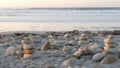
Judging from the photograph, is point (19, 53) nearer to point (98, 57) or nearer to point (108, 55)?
point (98, 57)

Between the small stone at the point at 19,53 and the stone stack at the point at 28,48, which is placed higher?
the stone stack at the point at 28,48

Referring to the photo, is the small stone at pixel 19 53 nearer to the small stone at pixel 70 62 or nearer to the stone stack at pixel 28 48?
the stone stack at pixel 28 48

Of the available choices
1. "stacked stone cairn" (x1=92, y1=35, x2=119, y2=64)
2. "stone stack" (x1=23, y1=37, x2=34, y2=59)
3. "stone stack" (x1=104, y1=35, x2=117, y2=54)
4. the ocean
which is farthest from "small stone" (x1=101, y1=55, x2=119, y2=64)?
the ocean

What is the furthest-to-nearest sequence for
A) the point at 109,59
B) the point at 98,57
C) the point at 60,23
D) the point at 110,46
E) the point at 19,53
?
the point at 60,23 → the point at 19,53 → the point at 110,46 → the point at 98,57 → the point at 109,59

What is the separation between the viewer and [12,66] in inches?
193

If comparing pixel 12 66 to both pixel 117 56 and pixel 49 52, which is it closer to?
pixel 49 52

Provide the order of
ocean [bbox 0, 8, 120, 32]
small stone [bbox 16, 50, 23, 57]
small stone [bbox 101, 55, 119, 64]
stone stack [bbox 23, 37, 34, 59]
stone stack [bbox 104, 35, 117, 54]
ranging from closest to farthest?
small stone [bbox 101, 55, 119, 64]
stone stack [bbox 104, 35, 117, 54]
stone stack [bbox 23, 37, 34, 59]
small stone [bbox 16, 50, 23, 57]
ocean [bbox 0, 8, 120, 32]

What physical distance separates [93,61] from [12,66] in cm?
142

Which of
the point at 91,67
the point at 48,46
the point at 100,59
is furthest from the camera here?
the point at 48,46

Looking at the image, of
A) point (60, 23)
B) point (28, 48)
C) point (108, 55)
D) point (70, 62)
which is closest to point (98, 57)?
point (108, 55)

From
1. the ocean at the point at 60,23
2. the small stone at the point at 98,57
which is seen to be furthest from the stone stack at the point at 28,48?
the ocean at the point at 60,23

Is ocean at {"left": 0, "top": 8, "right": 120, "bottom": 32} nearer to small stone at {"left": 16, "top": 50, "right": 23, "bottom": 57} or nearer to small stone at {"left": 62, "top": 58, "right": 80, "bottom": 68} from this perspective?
small stone at {"left": 16, "top": 50, "right": 23, "bottom": 57}

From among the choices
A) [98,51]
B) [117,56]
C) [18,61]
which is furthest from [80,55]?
[18,61]

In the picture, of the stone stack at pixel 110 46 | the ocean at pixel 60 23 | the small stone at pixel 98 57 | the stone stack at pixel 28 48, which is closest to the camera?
the small stone at pixel 98 57
